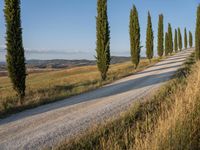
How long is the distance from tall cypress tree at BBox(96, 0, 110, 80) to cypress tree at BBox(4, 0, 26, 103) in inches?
521

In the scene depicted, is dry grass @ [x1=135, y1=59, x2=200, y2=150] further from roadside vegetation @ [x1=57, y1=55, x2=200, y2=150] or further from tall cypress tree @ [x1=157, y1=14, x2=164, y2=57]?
tall cypress tree @ [x1=157, y1=14, x2=164, y2=57]

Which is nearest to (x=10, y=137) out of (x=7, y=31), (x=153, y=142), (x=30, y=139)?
(x=30, y=139)

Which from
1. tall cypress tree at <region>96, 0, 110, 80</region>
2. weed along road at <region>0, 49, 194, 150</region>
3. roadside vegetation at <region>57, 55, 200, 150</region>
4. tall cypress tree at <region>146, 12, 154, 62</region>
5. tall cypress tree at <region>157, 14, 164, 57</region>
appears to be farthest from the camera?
tall cypress tree at <region>157, 14, 164, 57</region>

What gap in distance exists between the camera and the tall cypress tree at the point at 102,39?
100 ft

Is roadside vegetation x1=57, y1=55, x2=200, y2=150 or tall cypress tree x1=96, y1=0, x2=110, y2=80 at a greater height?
tall cypress tree x1=96, y1=0, x2=110, y2=80

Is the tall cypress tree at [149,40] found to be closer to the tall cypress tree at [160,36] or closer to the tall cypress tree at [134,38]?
the tall cypress tree at [160,36]

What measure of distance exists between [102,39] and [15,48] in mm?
13949

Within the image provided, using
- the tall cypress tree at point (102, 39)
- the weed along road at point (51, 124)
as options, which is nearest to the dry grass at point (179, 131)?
the weed along road at point (51, 124)

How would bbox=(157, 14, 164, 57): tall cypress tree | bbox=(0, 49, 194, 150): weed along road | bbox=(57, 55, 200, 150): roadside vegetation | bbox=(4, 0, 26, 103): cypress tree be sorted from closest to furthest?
1. bbox=(57, 55, 200, 150): roadside vegetation
2. bbox=(0, 49, 194, 150): weed along road
3. bbox=(4, 0, 26, 103): cypress tree
4. bbox=(157, 14, 164, 57): tall cypress tree

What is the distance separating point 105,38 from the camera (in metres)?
31.0

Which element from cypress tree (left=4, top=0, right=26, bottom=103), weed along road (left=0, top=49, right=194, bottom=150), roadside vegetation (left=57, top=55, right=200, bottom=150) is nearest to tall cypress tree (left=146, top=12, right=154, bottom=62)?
cypress tree (left=4, top=0, right=26, bottom=103)

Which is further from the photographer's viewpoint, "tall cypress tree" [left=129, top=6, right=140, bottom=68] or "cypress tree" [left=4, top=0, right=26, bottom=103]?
"tall cypress tree" [left=129, top=6, right=140, bottom=68]

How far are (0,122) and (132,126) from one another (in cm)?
510

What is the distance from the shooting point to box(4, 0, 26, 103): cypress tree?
701 inches
